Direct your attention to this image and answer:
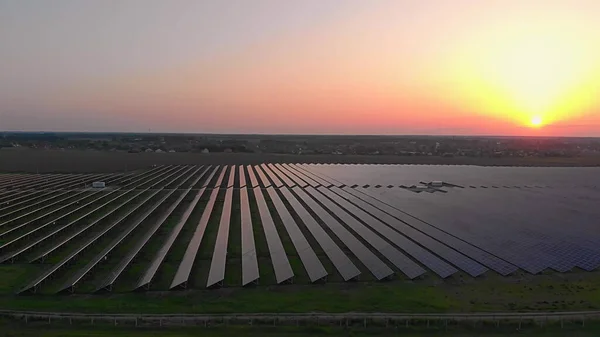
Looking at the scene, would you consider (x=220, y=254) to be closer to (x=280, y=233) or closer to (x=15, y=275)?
(x=280, y=233)

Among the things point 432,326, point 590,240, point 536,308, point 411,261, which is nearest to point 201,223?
point 411,261

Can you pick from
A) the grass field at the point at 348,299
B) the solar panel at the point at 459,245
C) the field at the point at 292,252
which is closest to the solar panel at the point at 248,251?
the field at the point at 292,252

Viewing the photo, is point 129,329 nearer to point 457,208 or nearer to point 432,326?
point 432,326

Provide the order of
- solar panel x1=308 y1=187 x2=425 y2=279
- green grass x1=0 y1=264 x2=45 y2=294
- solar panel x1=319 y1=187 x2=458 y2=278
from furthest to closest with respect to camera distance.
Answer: solar panel x1=319 y1=187 x2=458 y2=278 < solar panel x1=308 y1=187 x2=425 y2=279 < green grass x1=0 y1=264 x2=45 y2=294

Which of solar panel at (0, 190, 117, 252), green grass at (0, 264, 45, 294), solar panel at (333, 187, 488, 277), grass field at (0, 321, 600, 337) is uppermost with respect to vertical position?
solar panel at (0, 190, 117, 252)

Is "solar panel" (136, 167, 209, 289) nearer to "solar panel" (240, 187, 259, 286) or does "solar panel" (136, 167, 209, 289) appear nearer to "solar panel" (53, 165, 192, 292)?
"solar panel" (53, 165, 192, 292)

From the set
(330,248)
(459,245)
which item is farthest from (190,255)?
(459,245)

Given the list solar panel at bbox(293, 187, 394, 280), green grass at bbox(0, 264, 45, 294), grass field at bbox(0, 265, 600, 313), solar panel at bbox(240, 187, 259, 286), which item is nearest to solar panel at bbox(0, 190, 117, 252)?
green grass at bbox(0, 264, 45, 294)

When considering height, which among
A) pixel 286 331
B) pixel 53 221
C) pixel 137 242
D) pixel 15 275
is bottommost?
pixel 286 331
